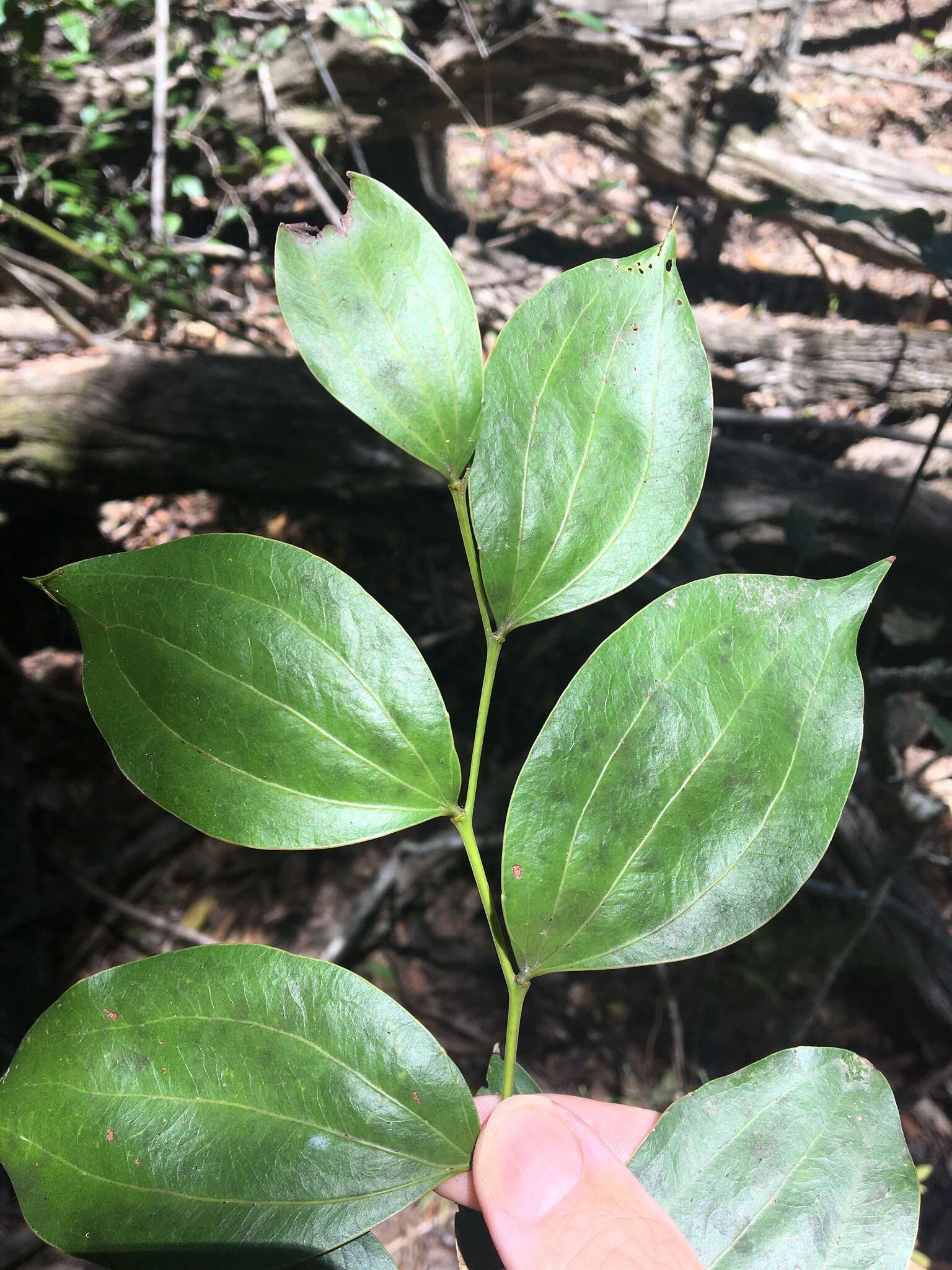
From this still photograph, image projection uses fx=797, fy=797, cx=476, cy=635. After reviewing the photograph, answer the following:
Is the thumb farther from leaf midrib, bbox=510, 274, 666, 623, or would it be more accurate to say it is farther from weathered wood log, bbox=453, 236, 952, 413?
weathered wood log, bbox=453, 236, 952, 413

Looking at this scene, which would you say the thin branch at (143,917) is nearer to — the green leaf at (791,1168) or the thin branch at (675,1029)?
the thin branch at (675,1029)

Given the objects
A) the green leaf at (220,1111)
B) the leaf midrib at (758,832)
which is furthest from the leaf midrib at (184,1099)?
the leaf midrib at (758,832)

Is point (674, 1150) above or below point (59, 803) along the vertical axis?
above

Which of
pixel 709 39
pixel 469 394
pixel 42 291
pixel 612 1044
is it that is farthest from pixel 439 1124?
pixel 709 39

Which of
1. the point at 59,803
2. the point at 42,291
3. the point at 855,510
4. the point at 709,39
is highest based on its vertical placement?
the point at 709,39

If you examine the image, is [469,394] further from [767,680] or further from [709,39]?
[709,39]
